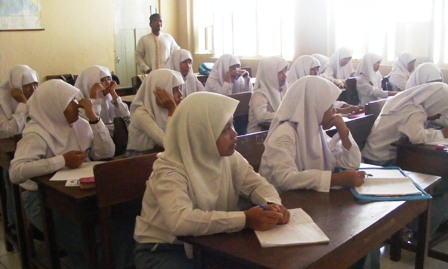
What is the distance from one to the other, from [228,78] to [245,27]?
352 cm

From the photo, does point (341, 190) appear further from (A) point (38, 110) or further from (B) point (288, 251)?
(A) point (38, 110)

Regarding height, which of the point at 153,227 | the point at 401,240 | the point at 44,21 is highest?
the point at 44,21

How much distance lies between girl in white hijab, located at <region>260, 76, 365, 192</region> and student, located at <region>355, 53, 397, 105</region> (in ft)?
11.8

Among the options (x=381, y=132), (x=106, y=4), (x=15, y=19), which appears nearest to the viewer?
(x=381, y=132)

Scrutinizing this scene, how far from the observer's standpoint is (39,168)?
8.36 ft

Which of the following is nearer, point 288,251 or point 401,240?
point 288,251

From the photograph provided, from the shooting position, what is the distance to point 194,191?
1.82 metres

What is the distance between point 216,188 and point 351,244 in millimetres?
560

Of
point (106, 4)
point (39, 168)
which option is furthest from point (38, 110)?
point (106, 4)

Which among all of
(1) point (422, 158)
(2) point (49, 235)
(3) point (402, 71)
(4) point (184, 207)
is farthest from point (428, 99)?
(3) point (402, 71)

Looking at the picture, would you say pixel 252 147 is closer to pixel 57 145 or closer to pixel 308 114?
pixel 308 114

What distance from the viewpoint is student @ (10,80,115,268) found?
8.54ft

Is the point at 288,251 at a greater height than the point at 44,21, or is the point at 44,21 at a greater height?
the point at 44,21

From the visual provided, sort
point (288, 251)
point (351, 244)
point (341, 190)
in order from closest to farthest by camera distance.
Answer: point (288, 251)
point (351, 244)
point (341, 190)
